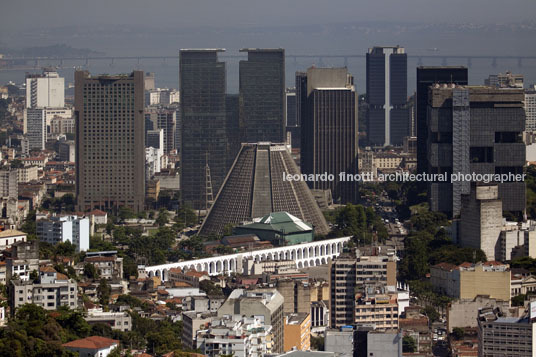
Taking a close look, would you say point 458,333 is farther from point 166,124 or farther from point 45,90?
point 45,90

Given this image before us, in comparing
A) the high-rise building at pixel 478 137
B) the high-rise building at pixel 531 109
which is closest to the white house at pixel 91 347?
the high-rise building at pixel 478 137

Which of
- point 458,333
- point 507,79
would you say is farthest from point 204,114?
point 458,333

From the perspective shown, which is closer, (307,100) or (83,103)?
(83,103)

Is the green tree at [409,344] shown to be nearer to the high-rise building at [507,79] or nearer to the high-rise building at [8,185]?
the high-rise building at [8,185]

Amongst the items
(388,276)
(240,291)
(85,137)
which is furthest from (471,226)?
(85,137)

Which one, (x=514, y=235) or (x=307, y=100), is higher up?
(x=307, y=100)

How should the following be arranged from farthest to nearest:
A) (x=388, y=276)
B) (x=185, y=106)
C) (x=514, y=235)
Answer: (x=185, y=106) < (x=514, y=235) < (x=388, y=276)

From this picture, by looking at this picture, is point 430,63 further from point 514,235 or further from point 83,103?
point 514,235
